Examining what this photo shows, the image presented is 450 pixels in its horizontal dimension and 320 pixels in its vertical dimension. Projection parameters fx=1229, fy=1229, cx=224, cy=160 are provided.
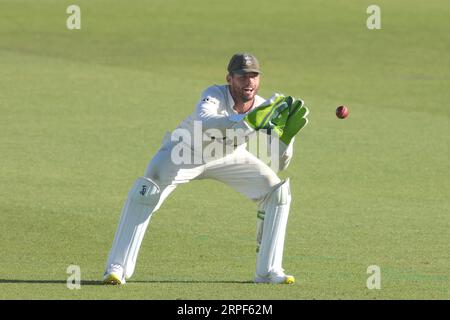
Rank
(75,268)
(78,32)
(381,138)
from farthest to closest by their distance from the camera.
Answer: (78,32) → (381,138) → (75,268)

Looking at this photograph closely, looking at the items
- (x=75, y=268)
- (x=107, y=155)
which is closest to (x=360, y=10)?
(x=107, y=155)

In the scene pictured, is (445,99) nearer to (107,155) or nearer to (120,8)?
(107,155)

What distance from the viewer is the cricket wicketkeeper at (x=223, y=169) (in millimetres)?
9703

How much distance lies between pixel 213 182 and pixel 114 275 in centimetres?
608

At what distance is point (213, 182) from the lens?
15648 millimetres

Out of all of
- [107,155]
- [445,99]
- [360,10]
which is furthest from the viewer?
[360,10]

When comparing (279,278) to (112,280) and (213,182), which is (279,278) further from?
(213,182)

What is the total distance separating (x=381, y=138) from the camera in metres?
18.8

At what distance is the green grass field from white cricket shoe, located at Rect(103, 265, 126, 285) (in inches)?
4.6

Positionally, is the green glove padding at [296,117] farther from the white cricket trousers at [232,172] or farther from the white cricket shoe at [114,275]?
the white cricket shoe at [114,275]

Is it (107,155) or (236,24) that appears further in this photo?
(236,24)

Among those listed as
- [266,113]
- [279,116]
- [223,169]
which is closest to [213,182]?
[223,169]

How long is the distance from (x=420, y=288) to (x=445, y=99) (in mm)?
13636

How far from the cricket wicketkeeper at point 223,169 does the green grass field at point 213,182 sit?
295 mm
